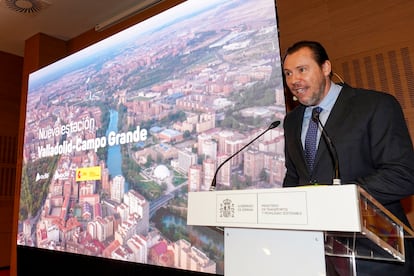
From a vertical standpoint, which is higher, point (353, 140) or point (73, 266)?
point (353, 140)

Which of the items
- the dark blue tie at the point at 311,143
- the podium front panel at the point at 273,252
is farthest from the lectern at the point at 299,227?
the dark blue tie at the point at 311,143

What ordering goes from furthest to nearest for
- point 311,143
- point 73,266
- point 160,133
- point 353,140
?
point 73,266 < point 160,133 < point 311,143 < point 353,140

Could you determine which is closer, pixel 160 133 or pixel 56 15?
pixel 160 133

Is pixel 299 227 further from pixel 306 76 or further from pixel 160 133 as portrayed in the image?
pixel 160 133

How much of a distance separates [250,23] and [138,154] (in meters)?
1.17

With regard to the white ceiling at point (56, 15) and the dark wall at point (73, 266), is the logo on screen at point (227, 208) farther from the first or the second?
the white ceiling at point (56, 15)

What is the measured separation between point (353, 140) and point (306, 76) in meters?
0.33

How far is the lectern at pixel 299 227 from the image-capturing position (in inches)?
30.0

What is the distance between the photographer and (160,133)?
233 centimetres

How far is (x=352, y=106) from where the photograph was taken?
1354mm

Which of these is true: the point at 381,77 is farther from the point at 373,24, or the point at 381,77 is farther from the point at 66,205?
the point at 66,205

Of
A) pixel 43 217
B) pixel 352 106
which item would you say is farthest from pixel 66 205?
pixel 352 106

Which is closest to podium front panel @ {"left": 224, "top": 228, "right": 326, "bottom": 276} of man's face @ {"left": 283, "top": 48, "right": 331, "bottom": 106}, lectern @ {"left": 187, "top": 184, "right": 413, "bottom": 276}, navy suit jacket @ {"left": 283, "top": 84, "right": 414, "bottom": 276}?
lectern @ {"left": 187, "top": 184, "right": 413, "bottom": 276}

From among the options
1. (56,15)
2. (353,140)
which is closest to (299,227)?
(353,140)
